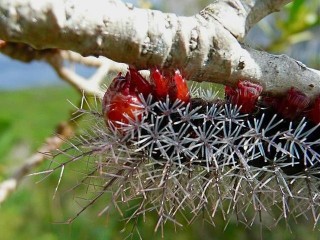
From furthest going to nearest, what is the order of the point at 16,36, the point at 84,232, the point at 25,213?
the point at 25,213, the point at 84,232, the point at 16,36

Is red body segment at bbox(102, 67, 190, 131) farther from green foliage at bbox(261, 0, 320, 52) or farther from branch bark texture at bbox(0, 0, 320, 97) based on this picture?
green foliage at bbox(261, 0, 320, 52)

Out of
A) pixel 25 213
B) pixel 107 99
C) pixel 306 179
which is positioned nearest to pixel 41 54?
pixel 107 99

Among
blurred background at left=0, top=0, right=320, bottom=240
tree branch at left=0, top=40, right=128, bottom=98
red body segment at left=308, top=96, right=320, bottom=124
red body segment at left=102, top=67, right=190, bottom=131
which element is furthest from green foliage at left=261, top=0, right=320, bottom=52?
red body segment at left=102, top=67, right=190, bottom=131

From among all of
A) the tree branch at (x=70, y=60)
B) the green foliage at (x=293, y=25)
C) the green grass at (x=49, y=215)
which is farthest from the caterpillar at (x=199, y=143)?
the green foliage at (x=293, y=25)

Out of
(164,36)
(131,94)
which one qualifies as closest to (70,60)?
(131,94)

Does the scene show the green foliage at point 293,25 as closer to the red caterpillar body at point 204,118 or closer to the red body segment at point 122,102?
the red caterpillar body at point 204,118

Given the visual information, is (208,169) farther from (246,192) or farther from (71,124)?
(71,124)

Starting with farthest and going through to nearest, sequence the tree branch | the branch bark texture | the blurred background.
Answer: the blurred background, the tree branch, the branch bark texture
